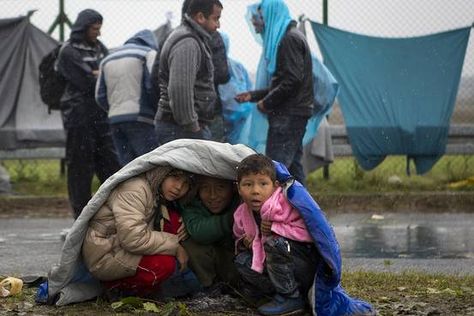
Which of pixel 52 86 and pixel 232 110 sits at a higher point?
pixel 52 86

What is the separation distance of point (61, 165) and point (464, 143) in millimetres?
4745

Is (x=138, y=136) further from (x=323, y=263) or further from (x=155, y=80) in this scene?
(x=323, y=263)

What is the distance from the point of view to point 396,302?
698cm

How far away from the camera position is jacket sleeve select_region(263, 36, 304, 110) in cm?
1044

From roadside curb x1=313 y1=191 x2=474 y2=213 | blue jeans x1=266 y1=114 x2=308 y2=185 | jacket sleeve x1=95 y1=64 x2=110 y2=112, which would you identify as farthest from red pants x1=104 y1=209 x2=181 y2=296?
roadside curb x1=313 y1=191 x2=474 y2=213

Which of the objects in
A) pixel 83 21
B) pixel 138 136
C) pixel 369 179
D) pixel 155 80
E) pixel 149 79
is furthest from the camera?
pixel 369 179

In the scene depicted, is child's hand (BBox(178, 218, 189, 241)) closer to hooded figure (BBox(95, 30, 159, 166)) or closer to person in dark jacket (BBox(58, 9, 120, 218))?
hooded figure (BBox(95, 30, 159, 166))

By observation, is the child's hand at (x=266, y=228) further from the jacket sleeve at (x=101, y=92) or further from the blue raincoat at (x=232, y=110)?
the blue raincoat at (x=232, y=110)

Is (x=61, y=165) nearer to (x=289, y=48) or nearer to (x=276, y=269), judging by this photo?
(x=289, y=48)

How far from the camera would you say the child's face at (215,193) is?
22.4 ft

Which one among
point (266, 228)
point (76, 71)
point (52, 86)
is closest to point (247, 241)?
point (266, 228)

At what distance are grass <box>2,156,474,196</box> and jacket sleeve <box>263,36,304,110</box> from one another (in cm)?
364

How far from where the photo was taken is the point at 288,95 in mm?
10484

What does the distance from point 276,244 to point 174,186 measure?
68 cm
